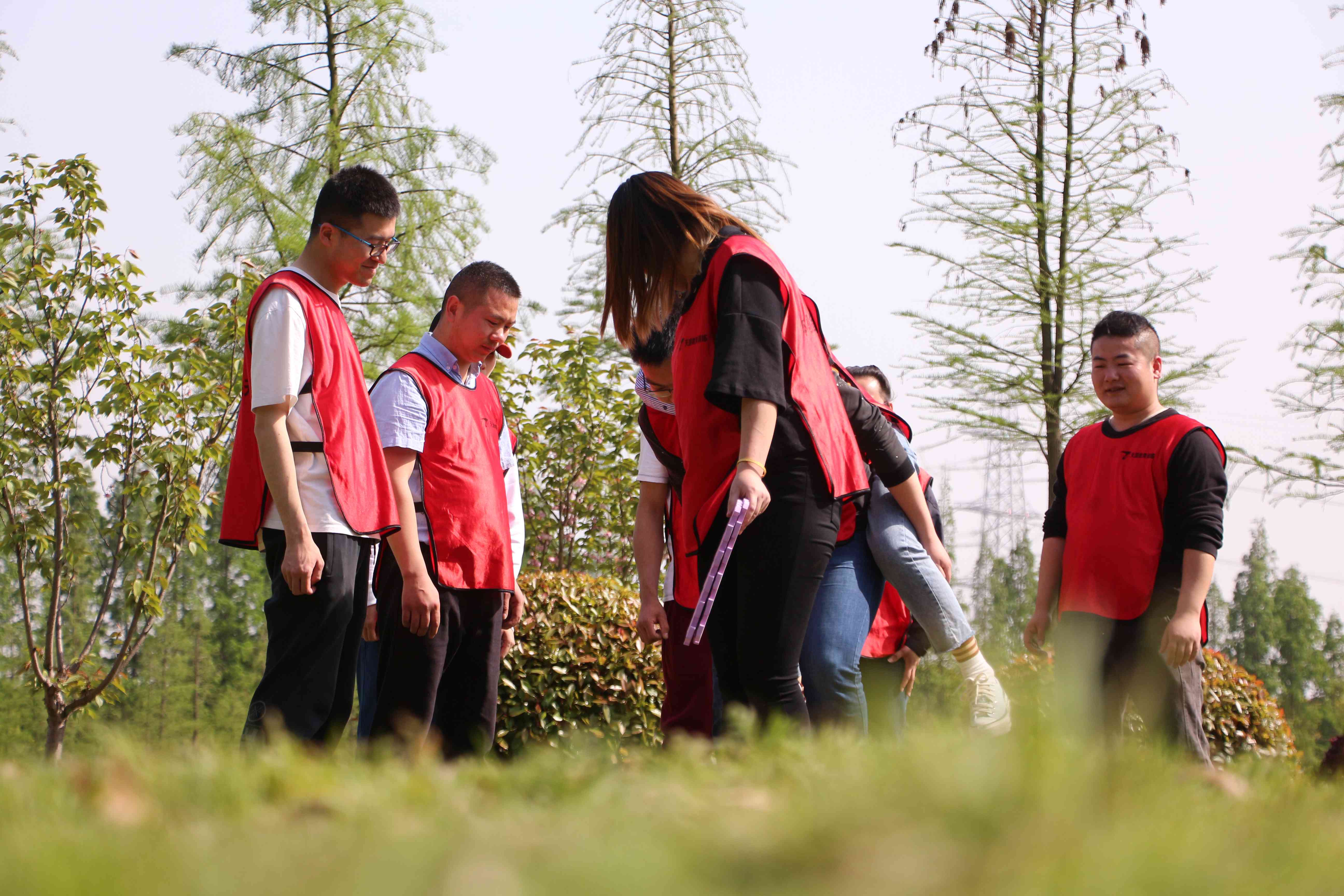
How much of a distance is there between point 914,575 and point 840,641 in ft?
1.40

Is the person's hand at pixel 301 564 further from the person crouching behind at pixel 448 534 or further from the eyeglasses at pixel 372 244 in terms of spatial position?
the eyeglasses at pixel 372 244

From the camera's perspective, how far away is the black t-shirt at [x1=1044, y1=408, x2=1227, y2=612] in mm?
3803

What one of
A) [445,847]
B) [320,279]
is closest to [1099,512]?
[320,279]

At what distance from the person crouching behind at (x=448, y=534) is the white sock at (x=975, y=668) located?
5.58 ft

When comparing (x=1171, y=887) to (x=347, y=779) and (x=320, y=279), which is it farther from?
(x=320, y=279)

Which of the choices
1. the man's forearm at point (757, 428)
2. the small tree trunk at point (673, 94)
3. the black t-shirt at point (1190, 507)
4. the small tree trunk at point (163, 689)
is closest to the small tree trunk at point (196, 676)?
the small tree trunk at point (163, 689)

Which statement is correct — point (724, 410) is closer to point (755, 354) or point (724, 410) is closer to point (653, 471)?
point (755, 354)

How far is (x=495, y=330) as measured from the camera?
441 cm

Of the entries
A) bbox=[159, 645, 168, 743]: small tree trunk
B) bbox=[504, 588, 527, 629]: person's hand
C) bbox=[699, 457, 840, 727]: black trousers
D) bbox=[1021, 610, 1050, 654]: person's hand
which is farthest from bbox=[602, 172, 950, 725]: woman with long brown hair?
bbox=[159, 645, 168, 743]: small tree trunk

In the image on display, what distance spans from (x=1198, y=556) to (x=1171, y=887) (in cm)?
328

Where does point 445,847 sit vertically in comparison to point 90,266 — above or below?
below

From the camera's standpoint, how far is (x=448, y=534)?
4.12 metres

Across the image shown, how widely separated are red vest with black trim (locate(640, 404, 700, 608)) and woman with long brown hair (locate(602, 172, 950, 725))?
972 mm

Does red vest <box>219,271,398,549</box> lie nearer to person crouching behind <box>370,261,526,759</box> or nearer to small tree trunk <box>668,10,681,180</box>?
person crouching behind <box>370,261,526,759</box>
